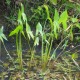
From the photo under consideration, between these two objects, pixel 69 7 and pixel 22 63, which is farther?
pixel 69 7

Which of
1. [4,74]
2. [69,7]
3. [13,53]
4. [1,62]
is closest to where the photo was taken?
[4,74]

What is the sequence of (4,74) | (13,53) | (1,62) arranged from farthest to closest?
(13,53) < (1,62) < (4,74)

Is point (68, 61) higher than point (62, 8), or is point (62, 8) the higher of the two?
point (62, 8)

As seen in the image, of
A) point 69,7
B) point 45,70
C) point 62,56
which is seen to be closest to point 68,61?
point 62,56

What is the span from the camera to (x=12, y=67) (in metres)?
2.85

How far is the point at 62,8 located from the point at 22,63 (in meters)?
1.33

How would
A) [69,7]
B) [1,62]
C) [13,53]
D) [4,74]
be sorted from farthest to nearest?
[69,7] < [13,53] < [1,62] < [4,74]

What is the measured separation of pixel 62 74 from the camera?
2.79 meters

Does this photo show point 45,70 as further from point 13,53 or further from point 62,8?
point 62,8

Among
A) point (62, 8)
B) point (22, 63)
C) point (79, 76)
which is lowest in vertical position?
point (79, 76)

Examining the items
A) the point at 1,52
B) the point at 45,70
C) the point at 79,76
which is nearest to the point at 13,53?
the point at 1,52

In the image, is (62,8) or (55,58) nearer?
(55,58)

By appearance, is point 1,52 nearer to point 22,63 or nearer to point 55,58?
point 22,63

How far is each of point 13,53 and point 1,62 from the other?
263 millimetres
